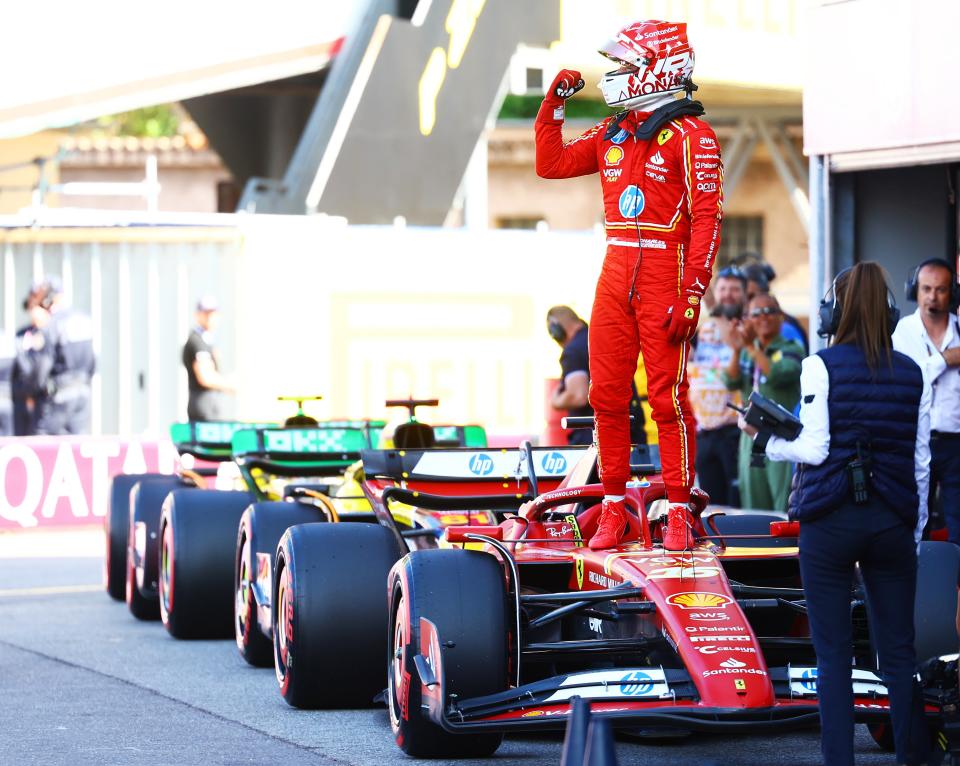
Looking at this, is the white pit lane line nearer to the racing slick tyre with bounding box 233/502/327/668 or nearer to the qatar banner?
the racing slick tyre with bounding box 233/502/327/668

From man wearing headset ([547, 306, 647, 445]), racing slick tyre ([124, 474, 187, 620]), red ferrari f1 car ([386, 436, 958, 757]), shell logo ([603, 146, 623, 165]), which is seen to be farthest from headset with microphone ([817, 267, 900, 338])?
racing slick tyre ([124, 474, 187, 620])

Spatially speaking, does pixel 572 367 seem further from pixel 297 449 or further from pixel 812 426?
pixel 812 426

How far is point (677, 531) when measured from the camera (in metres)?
6.98

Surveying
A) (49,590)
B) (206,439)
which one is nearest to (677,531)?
(206,439)

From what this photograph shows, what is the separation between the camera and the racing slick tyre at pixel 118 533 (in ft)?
38.4

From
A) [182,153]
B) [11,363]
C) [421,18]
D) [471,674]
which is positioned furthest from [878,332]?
[182,153]

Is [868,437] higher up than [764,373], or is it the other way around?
[764,373]

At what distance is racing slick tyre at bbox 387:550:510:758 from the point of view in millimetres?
6352

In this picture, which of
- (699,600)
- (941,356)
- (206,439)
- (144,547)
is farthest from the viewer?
(206,439)

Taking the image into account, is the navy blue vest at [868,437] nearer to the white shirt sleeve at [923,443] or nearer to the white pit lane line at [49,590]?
the white shirt sleeve at [923,443]

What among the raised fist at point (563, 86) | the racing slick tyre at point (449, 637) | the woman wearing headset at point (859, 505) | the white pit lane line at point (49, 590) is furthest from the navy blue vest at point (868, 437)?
the white pit lane line at point (49, 590)

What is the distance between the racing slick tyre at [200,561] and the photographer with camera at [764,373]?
289 centimetres

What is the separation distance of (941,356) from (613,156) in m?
2.51

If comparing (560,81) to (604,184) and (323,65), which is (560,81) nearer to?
(604,184)
